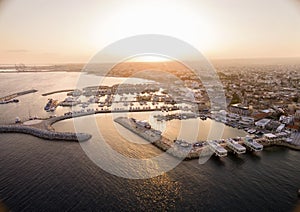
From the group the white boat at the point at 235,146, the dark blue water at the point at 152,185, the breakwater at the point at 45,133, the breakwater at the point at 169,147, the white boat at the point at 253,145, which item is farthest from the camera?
the breakwater at the point at 45,133

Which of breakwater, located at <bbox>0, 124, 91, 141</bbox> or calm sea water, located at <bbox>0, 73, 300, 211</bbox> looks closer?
calm sea water, located at <bbox>0, 73, 300, 211</bbox>

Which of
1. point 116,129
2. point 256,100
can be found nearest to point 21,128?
point 116,129

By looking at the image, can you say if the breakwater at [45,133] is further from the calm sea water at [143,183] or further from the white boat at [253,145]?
the white boat at [253,145]

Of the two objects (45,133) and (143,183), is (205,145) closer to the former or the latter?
(143,183)

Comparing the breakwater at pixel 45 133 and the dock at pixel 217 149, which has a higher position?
the breakwater at pixel 45 133

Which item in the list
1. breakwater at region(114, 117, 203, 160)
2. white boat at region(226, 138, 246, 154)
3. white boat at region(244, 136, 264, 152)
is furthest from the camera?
white boat at region(244, 136, 264, 152)

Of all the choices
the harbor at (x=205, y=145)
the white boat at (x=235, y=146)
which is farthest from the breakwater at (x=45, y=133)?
the white boat at (x=235, y=146)

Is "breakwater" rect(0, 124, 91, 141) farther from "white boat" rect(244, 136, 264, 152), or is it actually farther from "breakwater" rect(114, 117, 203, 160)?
"white boat" rect(244, 136, 264, 152)

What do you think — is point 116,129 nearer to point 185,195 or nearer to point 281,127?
point 185,195

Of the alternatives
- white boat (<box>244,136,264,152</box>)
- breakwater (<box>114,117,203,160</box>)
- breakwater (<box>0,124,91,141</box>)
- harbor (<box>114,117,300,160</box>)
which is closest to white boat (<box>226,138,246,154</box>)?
harbor (<box>114,117,300,160</box>)
